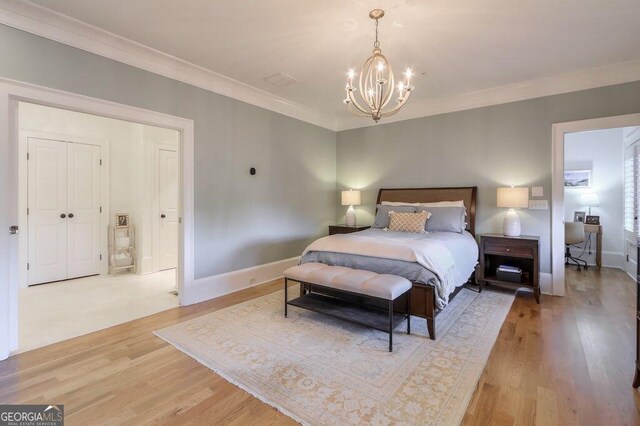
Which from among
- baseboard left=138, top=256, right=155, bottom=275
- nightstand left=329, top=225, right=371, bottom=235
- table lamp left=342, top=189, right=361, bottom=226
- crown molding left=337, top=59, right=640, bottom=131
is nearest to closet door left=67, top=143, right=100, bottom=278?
baseboard left=138, top=256, right=155, bottom=275

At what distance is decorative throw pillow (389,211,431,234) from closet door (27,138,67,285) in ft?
16.0

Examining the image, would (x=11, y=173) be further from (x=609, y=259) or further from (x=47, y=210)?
(x=609, y=259)

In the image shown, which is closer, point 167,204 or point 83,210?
point 83,210

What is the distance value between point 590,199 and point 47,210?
28.9ft

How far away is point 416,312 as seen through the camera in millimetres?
2662

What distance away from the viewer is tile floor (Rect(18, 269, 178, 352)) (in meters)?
2.74

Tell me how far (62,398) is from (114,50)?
2864 mm

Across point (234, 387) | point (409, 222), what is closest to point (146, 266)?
point (234, 387)

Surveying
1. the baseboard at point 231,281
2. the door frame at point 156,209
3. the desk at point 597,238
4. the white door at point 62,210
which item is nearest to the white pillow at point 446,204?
the baseboard at point 231,281

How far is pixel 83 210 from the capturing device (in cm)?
469

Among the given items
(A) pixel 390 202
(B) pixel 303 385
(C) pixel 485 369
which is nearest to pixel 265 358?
(B) pixel 303 385

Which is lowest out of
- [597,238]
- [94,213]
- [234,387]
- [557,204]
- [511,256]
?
[234,387]

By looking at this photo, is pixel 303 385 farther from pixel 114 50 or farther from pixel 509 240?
pixel 114 50

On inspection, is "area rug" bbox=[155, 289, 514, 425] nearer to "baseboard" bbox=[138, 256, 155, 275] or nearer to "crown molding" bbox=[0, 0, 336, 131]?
"baseboard" bbox=[138, 256, 155, 275]
